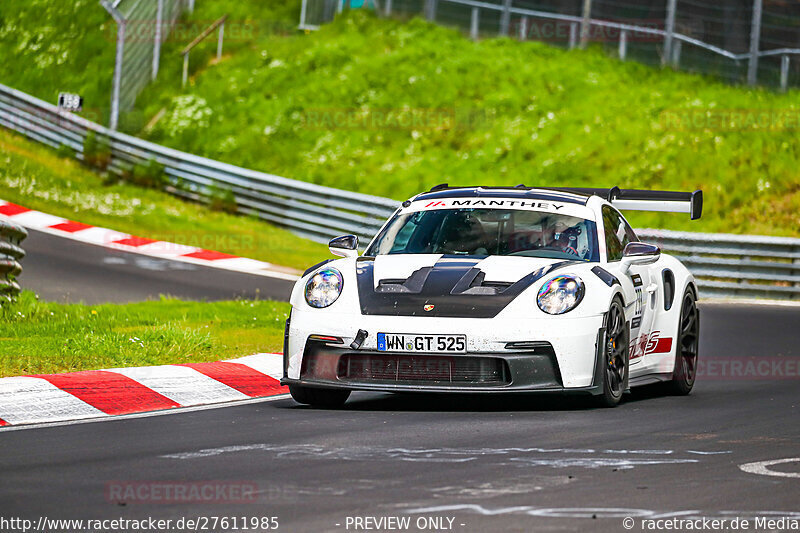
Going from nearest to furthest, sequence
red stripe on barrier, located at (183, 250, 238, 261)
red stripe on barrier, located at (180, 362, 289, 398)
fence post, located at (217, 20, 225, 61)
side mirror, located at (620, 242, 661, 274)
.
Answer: side mirror, located at (620, 242, 661, 274)
red stripe on barrier, located at (180, 362, 289, 398)
red stripe on barrier, located at (183, 250, 238, 261)
fence post, located at (217, 20, 225, 61)

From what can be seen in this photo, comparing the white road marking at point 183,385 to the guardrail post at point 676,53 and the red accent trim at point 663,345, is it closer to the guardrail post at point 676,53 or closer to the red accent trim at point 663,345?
the red accent trim at point 663,345

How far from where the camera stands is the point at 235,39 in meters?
36.0

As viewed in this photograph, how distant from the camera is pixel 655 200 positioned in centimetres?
1131

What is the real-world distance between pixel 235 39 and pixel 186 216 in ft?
35.4

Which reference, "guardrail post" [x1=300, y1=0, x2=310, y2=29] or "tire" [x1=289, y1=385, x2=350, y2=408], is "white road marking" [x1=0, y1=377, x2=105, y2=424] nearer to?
"tire" [x1=289, y1=385, x2=350, y2=408]

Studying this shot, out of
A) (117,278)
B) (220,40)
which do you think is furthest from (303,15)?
(117,278)

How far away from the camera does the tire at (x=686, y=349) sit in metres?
10.6

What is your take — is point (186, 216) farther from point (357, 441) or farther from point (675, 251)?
point (357, 441)

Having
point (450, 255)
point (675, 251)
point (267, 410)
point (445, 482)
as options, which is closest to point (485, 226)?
point (450, 255)

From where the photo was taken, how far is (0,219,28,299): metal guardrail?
1347 cm

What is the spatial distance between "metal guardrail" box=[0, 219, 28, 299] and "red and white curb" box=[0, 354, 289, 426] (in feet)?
11.6

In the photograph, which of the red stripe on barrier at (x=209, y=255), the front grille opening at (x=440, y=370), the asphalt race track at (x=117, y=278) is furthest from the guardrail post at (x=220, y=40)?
the front grille opening at (x=440, y=370)

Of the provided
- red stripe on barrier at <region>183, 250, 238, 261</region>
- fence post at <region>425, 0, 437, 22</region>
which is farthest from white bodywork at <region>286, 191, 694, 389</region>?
fence post at <region>425, 0, 437, 22</region>

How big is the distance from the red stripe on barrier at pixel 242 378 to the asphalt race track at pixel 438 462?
782 millimetres
